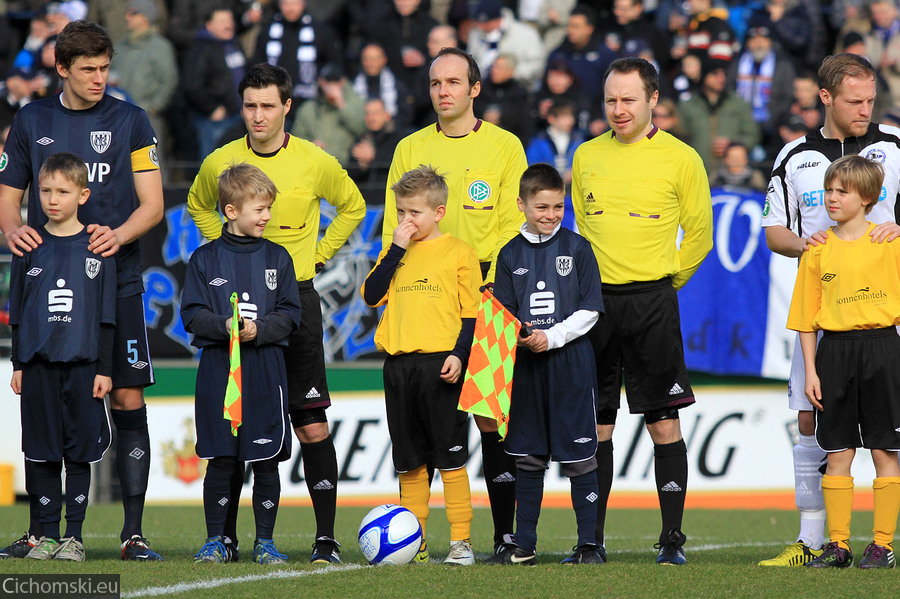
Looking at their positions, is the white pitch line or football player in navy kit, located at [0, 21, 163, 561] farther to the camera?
football player in navy kit, located at [0, 21, 163, 561]

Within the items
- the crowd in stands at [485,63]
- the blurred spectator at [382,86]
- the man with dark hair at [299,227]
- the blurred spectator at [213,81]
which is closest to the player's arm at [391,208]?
the man with dark hair at [299,227]

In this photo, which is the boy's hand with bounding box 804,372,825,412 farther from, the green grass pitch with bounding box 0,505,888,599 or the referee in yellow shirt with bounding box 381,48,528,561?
the referee in yellow shirt with bounding box 381,48,528,561

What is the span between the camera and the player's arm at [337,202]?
257 inches

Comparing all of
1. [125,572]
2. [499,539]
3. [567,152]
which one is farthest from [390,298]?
[567,152]

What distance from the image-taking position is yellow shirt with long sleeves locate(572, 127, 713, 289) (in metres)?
6.12

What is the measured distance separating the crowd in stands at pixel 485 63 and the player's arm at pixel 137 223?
5.22 m

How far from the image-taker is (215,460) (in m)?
5.91

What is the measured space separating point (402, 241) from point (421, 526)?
1457 mm

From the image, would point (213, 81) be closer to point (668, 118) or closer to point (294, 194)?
point (668, 118)

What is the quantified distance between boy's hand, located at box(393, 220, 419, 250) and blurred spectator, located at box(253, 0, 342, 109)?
736 cm

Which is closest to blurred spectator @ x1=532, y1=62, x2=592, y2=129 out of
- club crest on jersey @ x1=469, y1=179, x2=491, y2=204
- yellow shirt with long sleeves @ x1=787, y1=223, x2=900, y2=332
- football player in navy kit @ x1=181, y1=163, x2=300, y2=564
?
club crest on jersey @ x1=469, y1=179, x2=491, y2=204

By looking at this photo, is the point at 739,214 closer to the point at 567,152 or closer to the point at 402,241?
the point at 567,152

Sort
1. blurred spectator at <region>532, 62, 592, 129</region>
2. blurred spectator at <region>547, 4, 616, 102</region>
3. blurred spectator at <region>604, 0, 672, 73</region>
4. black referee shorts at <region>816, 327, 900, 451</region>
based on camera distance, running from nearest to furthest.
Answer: black referee shorts at <region>816, 327, 900, 451</region> < blurred spectator at <region>532, 62, 592, 129</region> < blurred spectator at <region>547, 4, 616, 102</region> < blurred spectator at <region>604, 0, 672, 73</region>

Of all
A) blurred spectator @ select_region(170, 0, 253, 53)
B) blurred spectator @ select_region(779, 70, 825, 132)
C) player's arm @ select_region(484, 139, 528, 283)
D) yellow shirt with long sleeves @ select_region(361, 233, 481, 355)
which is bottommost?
yellow shirt with long sleeves @ select_region(361, 233, 481, 355)
